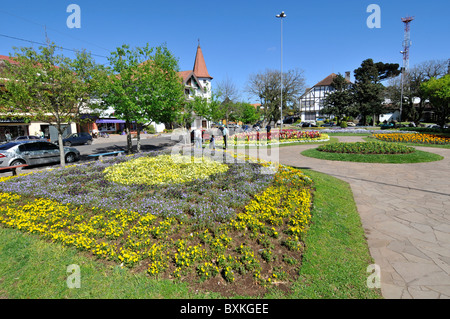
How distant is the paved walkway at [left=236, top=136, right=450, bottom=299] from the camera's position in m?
3.45

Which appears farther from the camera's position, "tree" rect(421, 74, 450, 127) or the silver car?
"tree" rect(421, 74, 450, 127)

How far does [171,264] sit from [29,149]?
45.9ft

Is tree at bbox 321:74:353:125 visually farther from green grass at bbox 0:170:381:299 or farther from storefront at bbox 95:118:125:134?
green grass at bbox 0:170:381:299

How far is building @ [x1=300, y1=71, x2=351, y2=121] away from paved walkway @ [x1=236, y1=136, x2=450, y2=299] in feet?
211

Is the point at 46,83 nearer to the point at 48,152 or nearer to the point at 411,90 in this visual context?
the point at 48,152

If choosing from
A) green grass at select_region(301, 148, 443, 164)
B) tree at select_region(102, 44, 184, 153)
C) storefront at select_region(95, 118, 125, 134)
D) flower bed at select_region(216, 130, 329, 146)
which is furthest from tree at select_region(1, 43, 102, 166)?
storefront at select_region(95, 118, 125, 134)

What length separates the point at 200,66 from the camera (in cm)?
5438

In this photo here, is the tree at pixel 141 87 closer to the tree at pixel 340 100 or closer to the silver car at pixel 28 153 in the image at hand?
the silver car at pixel 28 153

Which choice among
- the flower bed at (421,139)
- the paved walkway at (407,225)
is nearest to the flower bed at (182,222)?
the paved walkway at (407,225)

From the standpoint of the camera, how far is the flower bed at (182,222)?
148 inches

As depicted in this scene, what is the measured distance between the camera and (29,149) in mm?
13055

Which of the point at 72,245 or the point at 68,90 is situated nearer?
the point at 72,245
